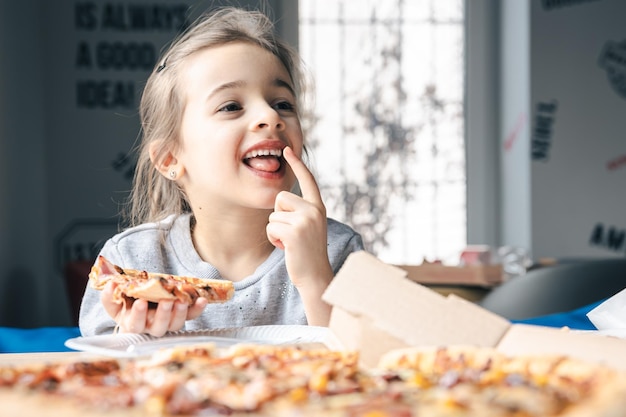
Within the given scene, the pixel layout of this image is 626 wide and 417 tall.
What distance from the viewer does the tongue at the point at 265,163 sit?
1.39m

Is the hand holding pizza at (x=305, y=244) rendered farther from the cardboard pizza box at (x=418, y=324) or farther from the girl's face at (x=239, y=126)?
the cardboard pizza box at (x=418, y=324)

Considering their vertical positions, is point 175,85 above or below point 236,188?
above

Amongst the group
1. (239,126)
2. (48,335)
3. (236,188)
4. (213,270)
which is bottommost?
(48,335)

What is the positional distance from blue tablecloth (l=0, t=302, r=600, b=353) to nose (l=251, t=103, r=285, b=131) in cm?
49

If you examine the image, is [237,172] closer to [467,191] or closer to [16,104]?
[16,104]

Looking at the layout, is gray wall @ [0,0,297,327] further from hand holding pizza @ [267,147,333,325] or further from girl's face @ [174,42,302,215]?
hand holding pizza @ [267,147,333,325]

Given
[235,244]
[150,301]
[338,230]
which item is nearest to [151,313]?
[150,301]

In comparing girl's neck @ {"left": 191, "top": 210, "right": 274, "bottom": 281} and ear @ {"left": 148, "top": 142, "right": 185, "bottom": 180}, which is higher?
ear @ {"left": 148, "top": 142, "right": 185, "bottom": 180}

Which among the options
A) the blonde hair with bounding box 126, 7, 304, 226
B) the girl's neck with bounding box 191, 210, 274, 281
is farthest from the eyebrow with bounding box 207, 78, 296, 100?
the girl's neck with bounding box 191, 210, 274, 281

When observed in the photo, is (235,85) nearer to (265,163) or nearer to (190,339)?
(265,163)

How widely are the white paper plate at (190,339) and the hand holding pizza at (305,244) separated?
0.66ft

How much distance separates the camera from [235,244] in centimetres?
155

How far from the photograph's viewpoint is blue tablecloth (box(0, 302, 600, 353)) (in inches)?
58.0

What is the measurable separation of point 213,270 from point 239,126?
0.28 metres
